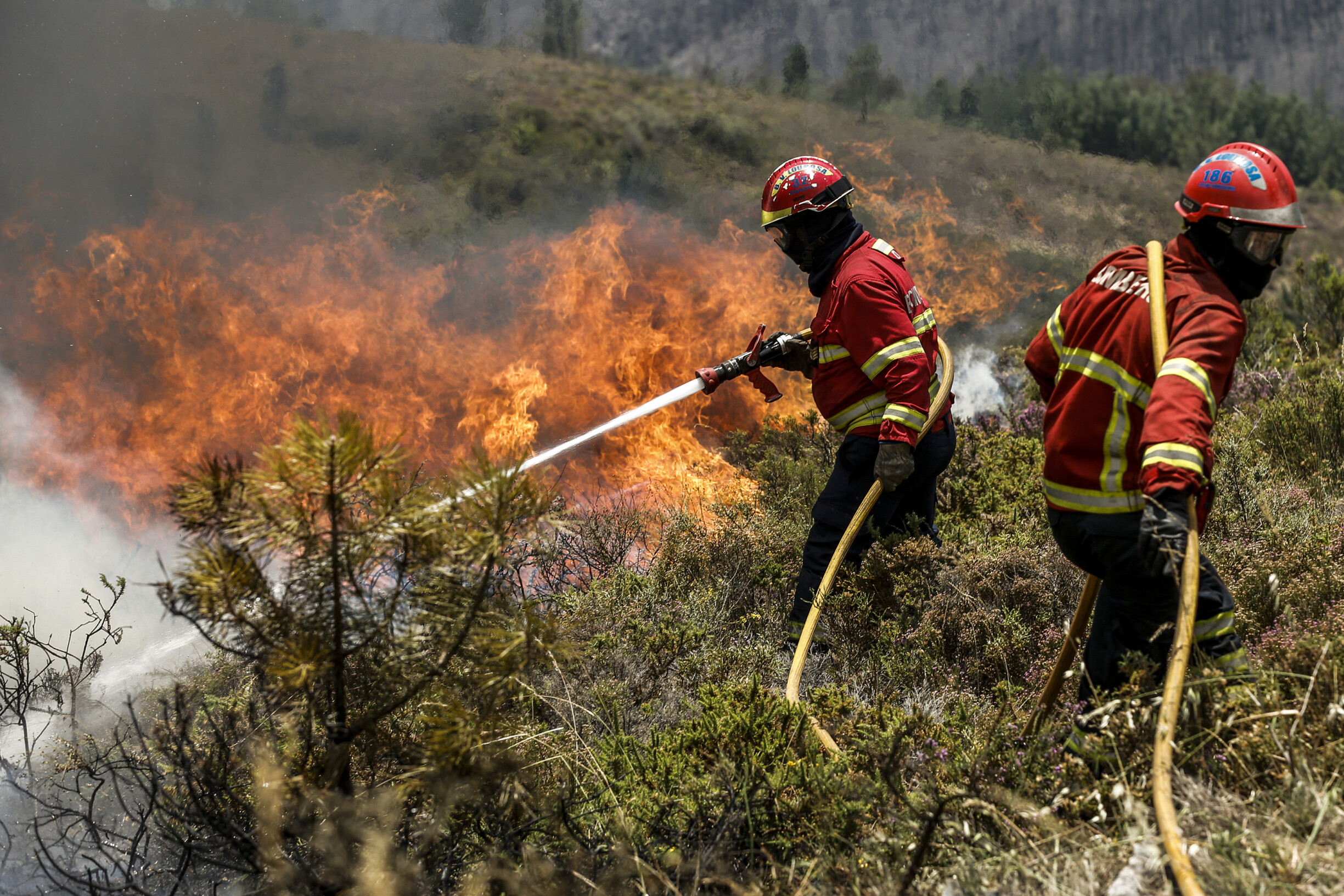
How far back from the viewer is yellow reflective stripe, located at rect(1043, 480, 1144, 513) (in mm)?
2350

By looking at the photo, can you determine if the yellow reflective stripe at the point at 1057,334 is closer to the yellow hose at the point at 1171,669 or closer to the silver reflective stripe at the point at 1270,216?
the yellow hose at the point at 1171,669

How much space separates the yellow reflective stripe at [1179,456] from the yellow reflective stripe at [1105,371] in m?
0.29

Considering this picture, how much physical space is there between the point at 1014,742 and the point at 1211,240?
1561mm

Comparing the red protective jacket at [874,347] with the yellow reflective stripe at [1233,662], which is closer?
the yellow reflective stripe at [1233,662]

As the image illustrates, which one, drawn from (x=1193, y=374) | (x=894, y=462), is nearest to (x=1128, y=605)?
(x=1193, y=374)

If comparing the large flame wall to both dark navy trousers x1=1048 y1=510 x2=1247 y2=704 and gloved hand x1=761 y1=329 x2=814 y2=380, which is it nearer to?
gloved hand x1=761 y1=329 x2=814 y2=380

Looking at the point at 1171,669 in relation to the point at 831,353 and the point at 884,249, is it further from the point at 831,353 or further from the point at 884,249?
the point at 884,249

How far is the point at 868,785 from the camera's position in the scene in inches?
89.9

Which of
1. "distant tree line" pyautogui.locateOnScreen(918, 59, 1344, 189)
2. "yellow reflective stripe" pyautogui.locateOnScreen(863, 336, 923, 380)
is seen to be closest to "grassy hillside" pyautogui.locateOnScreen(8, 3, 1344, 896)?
"yellow reflective stripe" pyautogui.locateOnScreen(863, 336, 923, 380)

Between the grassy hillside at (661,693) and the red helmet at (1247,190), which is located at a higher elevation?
the red helmet at (1247,190)

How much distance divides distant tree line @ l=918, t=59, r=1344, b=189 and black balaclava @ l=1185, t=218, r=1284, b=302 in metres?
19.8

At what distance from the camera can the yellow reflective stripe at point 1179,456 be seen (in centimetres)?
196

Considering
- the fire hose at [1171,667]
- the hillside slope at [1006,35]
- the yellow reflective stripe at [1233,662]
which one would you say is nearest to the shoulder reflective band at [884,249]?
the fire hose at [1171,667]

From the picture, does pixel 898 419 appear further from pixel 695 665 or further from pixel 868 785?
pixel 868 785
